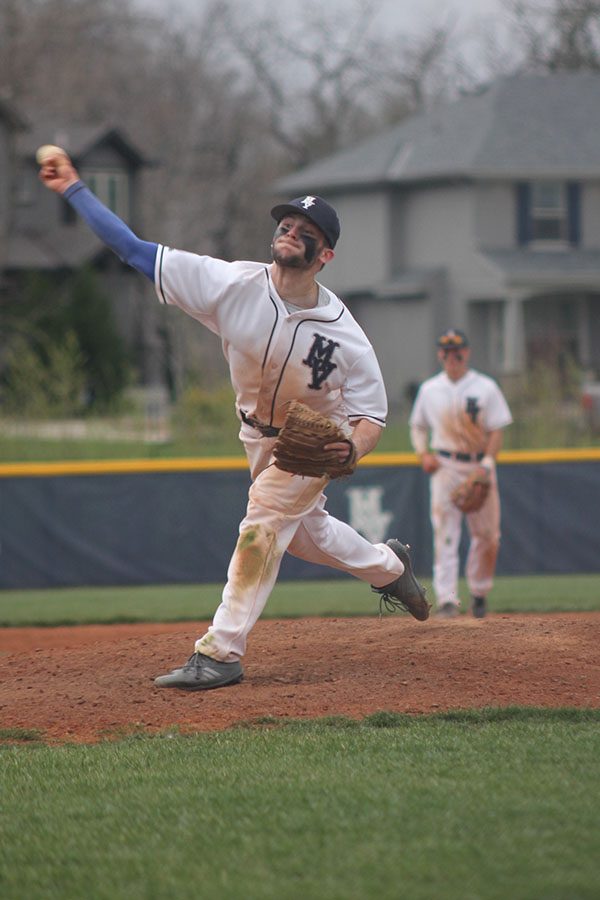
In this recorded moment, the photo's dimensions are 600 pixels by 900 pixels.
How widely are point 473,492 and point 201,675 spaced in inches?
166

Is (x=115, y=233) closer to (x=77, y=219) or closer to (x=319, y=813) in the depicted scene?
(x=319, y=813)

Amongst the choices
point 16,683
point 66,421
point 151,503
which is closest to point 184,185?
point 66,421

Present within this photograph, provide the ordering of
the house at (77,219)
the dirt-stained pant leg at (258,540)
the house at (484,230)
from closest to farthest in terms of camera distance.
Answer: the dirt-stained pant leg at (258,540) → the house at (484,230) → the house at (77,219)

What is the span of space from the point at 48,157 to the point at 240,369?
116 cm

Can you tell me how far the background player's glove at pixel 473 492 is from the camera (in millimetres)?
9625

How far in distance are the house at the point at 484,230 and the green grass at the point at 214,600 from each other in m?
15.6

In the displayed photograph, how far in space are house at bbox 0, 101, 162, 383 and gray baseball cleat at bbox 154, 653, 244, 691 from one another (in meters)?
28.5

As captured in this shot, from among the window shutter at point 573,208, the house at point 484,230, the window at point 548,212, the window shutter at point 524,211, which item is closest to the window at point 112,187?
the house at point 484,230

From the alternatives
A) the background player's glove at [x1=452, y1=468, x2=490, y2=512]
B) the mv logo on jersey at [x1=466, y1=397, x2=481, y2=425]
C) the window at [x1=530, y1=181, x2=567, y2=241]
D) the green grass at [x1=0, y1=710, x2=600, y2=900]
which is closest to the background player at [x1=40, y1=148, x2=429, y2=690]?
the green grass at [x1=0, y1=710, x2=600, y2=900]

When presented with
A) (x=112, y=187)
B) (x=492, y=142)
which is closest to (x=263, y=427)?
(x=492, y=142)

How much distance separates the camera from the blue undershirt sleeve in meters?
5.66

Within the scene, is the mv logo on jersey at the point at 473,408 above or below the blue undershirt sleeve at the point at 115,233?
below

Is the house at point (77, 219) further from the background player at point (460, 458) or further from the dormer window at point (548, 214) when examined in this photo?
the background player at point (460, 458)

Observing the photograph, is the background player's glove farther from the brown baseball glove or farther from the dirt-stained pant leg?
the brown baseball glove
